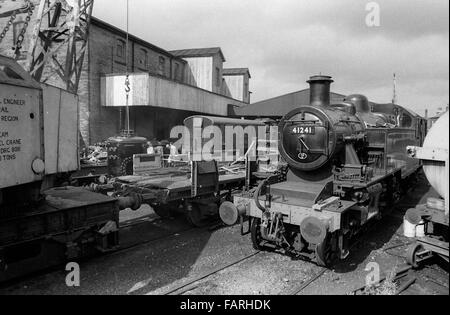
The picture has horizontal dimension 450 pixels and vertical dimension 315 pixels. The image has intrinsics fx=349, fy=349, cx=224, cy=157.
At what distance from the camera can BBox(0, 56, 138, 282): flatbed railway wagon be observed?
475 centimetres

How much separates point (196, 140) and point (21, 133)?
11786 millimetres

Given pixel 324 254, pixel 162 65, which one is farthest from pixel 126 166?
pixel 162 65

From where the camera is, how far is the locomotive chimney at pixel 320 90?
7.24m

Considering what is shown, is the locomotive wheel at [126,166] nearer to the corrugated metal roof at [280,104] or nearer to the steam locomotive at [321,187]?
the steam locomotive at [321,187]

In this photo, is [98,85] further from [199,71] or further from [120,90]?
[199,71]

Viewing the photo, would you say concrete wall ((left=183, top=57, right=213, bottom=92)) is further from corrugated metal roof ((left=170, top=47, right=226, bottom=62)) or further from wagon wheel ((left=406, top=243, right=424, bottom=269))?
wagon wheel ((left=406, top=243, right=424, bottom=269))

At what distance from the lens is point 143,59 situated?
77.9 ft

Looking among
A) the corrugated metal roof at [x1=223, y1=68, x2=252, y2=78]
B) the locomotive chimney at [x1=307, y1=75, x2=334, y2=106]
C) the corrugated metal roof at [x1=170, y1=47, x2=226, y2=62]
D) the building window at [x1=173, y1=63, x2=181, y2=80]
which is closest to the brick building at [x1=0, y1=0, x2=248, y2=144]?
the building window at [x1=173, y1=63, x2=181, y2=80]

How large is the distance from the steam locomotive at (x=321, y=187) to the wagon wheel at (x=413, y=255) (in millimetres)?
900

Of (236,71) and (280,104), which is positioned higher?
(236,71)

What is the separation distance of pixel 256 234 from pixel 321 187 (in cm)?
152

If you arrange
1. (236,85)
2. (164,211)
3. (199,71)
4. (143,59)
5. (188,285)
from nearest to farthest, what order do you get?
(188,285)
(164,211)
(143,59)
(199,71)
(236,85)
